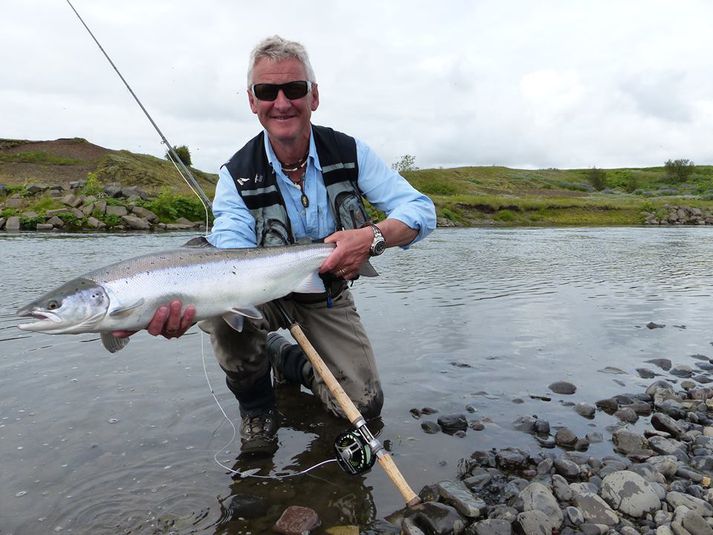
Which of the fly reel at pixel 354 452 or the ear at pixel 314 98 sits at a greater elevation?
the ear at pixel 314 98

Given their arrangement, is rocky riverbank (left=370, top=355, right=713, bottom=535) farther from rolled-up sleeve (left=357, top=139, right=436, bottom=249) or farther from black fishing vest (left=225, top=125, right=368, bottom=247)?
→ black fishing vest (left=225, top=125, right=368, bottom=247)

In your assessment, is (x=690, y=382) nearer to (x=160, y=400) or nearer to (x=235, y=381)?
(x=235, y=381)

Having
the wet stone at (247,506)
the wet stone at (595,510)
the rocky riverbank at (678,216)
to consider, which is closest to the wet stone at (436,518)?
the wet stone at (595,510)

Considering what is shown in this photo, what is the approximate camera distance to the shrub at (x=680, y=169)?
103m

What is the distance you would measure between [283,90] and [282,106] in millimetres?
113

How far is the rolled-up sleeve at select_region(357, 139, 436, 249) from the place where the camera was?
430 cm

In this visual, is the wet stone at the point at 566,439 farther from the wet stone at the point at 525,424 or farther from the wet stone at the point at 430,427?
the wet stone at the point at 430,427

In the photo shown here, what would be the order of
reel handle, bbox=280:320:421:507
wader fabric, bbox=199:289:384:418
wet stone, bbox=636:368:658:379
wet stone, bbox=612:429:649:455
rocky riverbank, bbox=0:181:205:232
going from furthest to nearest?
1. rocky riverbank, bbox=0:181:205:232
2. wet stone, bbox=636:368:658:379
3. wader fabric, bbox=199:289:384:418
4. wet stone, bbox=612:429:649:455
5. reel handle, bbox=280:320:421:507

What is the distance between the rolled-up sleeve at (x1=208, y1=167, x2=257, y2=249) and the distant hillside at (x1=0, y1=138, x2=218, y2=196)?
3333 cm

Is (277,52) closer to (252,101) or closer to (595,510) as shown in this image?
(252,101)

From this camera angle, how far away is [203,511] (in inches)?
132

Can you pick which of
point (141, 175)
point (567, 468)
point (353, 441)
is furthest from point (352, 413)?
point (141, 175)

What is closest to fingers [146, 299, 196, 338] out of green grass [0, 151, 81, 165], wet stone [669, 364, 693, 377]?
wet stone [669, 364, 693, 377]

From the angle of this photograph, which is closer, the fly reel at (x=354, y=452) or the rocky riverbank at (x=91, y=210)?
the fly reel at (x=354, y=452)
